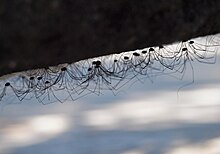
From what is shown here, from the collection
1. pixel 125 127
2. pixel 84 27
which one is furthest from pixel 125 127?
pixel 84 27

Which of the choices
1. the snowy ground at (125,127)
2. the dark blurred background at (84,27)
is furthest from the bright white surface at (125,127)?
the dark blurred background at (84,27)

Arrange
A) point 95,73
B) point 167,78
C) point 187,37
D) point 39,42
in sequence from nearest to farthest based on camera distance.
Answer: point 39,42 → point 187,37 → point 95,73 → point 167,78

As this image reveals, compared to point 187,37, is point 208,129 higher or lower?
higher

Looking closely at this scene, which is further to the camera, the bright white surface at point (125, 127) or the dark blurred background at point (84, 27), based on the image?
the bright white surface at point (125, 127)

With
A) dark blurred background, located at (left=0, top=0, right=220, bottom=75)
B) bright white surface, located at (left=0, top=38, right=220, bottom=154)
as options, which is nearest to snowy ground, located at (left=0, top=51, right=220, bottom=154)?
bright white surface, located at (left=0, top=38, right=220, bottom=154)

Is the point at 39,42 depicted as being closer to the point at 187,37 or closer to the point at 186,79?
the point at 187,37

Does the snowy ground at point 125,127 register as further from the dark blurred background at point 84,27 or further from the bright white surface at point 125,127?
the dark blurred background at point 84,27

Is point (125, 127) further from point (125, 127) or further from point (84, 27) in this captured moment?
point (84, 27)

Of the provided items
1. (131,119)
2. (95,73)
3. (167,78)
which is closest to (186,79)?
(167,78)
